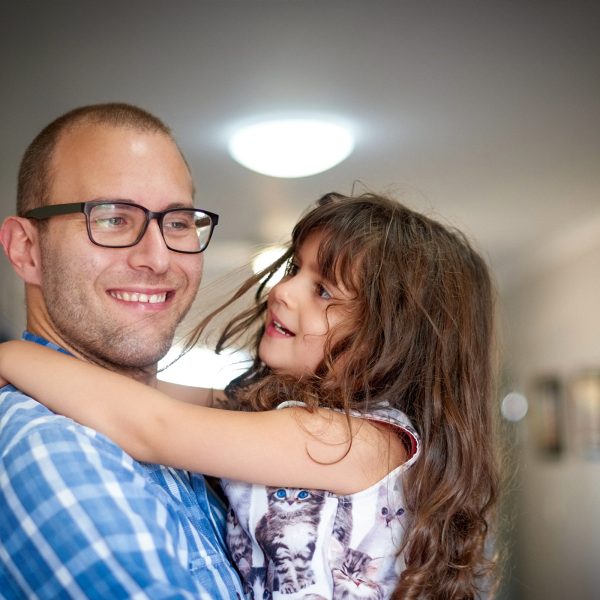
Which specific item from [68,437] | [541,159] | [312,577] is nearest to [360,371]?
[312,577]

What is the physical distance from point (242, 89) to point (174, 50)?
0.95 feet

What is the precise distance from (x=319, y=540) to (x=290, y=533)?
5cm

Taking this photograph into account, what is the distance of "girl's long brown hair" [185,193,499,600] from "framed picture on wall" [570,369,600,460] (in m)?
2.17

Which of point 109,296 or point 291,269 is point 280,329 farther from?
point 109,296

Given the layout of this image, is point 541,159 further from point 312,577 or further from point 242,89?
point 312,577

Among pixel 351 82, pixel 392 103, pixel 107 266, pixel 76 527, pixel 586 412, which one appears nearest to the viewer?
pixel 76 527

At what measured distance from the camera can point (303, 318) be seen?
4.48ft

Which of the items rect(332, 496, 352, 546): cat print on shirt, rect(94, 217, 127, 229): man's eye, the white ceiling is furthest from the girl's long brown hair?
the white ceiling

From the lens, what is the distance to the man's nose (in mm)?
1364

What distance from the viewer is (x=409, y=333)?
1.37 meters

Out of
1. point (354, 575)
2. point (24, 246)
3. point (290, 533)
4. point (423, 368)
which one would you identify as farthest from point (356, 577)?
point (24, 246)

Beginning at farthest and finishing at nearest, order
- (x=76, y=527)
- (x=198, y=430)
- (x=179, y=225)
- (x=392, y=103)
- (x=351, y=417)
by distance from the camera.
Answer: (x=392, y=103)
(x=179, y=225)
(x=351, y=417)
(x=198, y=430)
(x=76, y=527)

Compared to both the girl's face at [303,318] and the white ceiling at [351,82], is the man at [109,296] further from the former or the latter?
the white ceiling at [351,82]

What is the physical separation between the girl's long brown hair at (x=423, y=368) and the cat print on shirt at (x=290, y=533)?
0.49ft
